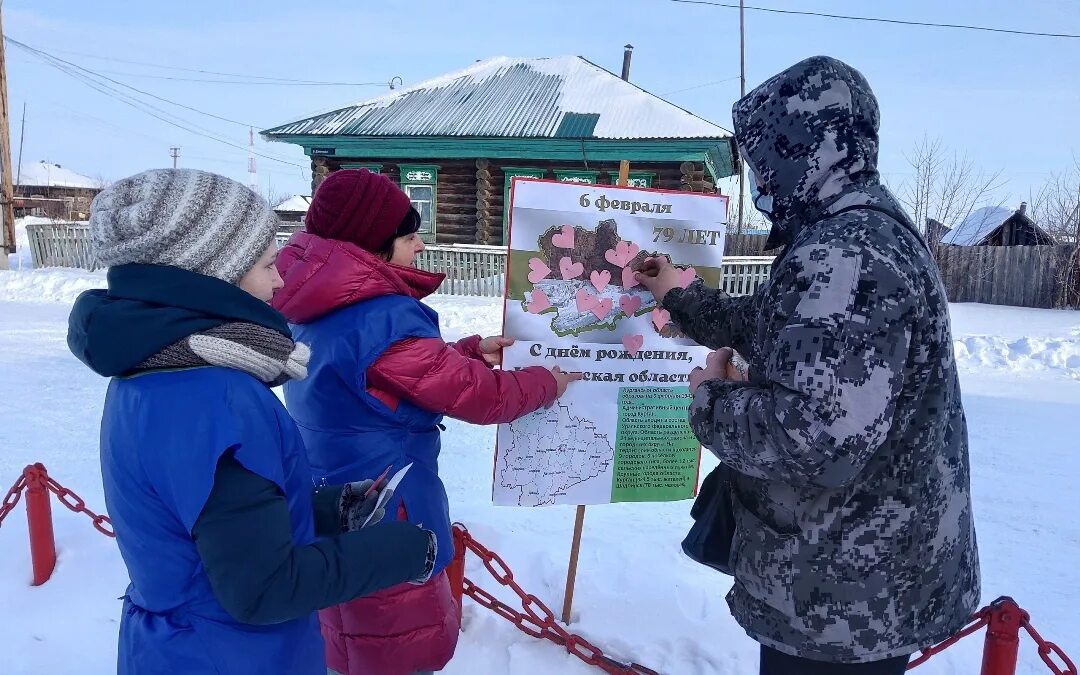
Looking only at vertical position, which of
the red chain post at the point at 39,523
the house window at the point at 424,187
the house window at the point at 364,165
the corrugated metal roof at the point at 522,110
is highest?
the corrugated metal roof at the point at 522,110

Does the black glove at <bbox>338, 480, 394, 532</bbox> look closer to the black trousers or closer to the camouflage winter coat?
the camouflage winter coat

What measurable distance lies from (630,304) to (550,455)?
27.3 inches

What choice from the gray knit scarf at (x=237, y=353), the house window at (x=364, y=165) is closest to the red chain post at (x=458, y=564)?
the gray knit scarf at (x=237, y=353)

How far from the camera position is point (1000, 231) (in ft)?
82.3

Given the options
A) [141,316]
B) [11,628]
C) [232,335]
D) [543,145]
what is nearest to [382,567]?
[232,335]

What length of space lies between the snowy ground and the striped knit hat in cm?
226

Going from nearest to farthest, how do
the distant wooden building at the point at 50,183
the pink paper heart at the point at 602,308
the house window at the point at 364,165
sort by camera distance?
1. the pink paper heart at the point at 602,308
2. the house window at the point at 364,165
3. the distant wooden building at the point at 50,183

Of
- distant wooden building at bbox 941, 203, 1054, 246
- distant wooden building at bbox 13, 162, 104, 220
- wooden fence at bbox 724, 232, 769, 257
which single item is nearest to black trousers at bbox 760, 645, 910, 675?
wooden fence at bbox 724, 232, 769, 257

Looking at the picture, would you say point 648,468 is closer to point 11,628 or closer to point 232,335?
point 232,335

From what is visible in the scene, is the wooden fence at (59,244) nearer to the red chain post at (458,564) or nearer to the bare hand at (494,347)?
the red chain post at (458,564)

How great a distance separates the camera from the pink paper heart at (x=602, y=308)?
2805 millimetres

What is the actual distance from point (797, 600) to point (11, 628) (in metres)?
3.40

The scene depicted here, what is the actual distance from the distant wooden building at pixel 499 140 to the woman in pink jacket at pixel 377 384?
40.1ft

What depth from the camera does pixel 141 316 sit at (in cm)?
122
